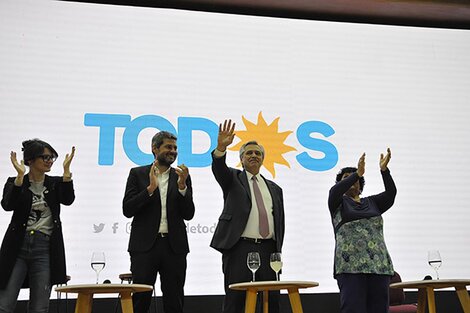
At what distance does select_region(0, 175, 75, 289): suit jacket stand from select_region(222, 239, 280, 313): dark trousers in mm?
893

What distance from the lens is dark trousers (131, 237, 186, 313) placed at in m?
3.25

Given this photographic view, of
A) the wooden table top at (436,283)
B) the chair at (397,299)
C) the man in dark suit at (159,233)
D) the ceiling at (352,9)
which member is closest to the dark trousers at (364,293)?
the wooden table top at (436,283)

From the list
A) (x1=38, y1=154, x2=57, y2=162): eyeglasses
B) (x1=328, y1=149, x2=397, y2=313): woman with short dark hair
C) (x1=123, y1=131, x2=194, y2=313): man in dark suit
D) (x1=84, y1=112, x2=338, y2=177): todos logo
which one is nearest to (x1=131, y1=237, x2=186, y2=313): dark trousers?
(x1=123, y1=131, x2=194, y2=313): man in dark suit

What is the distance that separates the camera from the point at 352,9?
536 cm

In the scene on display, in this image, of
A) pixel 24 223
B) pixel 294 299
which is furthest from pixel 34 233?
pixel 294 299

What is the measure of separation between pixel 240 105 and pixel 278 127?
0.36 meters

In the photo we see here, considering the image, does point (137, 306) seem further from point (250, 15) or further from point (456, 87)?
point (456, 87)

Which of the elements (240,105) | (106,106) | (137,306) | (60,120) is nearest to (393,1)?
(240,105)

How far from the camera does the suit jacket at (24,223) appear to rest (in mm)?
3104

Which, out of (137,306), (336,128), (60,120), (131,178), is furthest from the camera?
(336,128)

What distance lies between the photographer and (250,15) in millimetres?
5191

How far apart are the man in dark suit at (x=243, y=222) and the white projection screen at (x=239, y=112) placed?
118 centimetres

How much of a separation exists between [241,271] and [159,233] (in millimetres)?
508

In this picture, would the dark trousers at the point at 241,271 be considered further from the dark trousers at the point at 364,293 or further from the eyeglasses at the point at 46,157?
the eyeglasses at the point at 46,157
